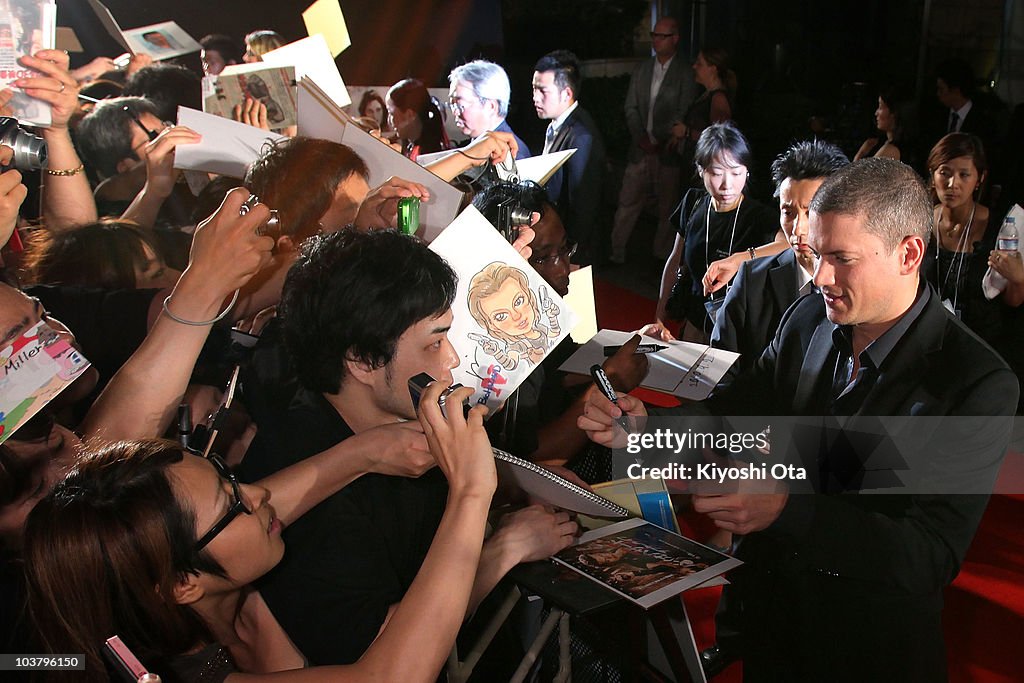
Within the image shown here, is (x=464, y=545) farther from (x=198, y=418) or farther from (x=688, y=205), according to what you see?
(x=688, y=205)

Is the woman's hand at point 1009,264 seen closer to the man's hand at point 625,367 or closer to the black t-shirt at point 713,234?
the black t-shirt at point 713,234

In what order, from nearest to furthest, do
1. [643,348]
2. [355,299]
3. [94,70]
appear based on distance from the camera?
[355,299]
[643,348]
[94,70]

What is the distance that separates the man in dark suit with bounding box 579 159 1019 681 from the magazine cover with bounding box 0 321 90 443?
1087 mm

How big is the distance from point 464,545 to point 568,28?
3.07 m

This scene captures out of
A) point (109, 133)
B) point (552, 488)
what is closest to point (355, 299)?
point (552, 488)

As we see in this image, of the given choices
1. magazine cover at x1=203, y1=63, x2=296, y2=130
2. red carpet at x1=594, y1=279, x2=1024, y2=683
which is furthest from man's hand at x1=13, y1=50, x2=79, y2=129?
red carpet at x1=594, y1=279, x2=1024, y2=683

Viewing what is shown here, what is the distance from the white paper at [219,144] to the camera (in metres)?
2.21

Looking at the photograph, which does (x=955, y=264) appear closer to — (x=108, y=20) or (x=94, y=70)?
(x=94, y=70)

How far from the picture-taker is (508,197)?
2.06 m

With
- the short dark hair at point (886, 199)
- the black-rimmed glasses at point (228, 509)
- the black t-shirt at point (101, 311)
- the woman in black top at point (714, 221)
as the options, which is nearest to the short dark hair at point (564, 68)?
A: the woman in black top at point (714, 221)

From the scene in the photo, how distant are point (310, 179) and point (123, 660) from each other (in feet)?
4.36

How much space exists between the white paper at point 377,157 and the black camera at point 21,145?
0.61 metres

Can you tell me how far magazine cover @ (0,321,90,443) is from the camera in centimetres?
127

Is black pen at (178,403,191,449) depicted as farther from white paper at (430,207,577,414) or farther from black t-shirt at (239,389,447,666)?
white paper at (430,207,577,414)
